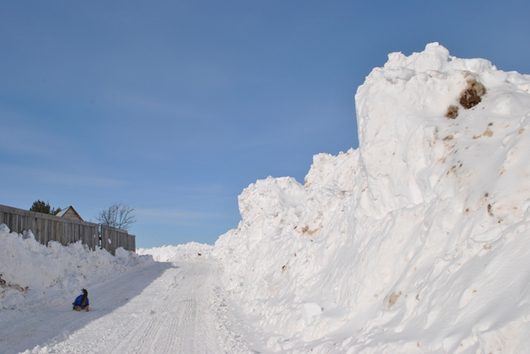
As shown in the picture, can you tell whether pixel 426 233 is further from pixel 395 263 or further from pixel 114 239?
pixel 114 239

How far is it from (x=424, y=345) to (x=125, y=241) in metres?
38.6

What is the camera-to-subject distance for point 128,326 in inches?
535

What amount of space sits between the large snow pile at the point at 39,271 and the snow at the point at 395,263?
10 cm

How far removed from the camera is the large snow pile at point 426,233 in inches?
254

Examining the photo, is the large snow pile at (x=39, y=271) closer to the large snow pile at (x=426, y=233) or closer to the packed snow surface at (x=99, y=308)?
the packed snow surface at (x=99, y=308)

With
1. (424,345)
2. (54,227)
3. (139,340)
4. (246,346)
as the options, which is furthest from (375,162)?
(54,227)

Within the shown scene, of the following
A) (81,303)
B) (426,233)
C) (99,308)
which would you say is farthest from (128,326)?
(426,233)

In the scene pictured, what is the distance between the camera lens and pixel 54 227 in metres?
25.4

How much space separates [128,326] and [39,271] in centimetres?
882

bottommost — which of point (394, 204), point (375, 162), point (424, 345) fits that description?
point (424, 345)

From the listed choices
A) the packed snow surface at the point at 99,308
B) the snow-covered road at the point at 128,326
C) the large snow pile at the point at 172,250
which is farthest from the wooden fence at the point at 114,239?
the large snow pile at the point at 172,250

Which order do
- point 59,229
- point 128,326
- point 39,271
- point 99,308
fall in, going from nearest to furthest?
point 128,326, point 99,308, point 39,271, point 59,229

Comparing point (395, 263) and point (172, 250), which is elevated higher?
point (172, 250)

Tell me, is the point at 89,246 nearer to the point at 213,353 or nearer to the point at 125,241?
the point at 125,241
